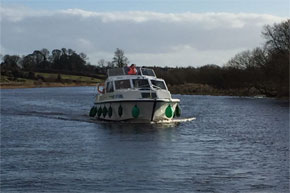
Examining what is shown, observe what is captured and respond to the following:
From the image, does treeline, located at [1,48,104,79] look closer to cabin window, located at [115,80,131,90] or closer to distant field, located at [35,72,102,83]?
distant field, located at [35,72,102,83]

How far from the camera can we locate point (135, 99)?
107 ft

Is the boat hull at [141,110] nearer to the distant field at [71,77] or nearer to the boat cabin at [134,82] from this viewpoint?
the boat cabin at [134,82]

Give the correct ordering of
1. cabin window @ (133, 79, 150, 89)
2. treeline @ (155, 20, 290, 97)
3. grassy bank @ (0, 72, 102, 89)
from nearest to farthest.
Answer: cabin window @ (133, 79, 150, 89) < treeline @ (155, 20, 290, 97) < grassy bank @ (0, 72, 102, 89)

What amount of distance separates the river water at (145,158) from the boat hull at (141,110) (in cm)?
73

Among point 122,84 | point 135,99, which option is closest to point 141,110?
point 135,99

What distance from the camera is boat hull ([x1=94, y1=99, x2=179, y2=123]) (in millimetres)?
32938

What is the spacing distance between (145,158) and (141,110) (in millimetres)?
12155

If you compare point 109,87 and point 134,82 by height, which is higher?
point 134,82

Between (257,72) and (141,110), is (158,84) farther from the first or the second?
(257,72)

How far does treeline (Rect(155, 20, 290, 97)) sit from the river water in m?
35.4

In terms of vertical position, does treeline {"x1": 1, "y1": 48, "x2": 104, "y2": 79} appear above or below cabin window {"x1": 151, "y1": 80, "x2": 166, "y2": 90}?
above

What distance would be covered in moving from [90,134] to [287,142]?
1069cm

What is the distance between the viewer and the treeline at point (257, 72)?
69.8 m

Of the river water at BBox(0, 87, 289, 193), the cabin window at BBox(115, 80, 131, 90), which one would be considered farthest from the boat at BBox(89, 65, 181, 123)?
the river water at BBox(0, 87, 289, 193)
